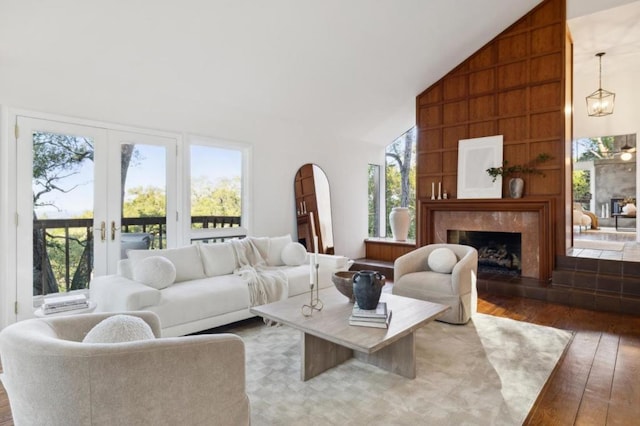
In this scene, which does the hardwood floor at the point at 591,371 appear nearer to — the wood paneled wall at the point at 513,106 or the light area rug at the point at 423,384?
the light area rug at the point at 423,384

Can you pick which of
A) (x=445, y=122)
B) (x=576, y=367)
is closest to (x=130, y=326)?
(x=576, y=367)

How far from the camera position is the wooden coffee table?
211 centimetres

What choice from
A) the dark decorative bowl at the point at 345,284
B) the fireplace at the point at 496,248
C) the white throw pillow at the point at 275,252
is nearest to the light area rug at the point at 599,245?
the fireplace at the point at 496,248

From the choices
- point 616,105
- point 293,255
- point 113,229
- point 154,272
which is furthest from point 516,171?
point 113,229

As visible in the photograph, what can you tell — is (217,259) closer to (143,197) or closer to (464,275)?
(143,197)

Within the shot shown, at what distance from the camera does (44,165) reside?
3367mm

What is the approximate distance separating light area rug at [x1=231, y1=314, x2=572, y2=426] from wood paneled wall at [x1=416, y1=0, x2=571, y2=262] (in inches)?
110

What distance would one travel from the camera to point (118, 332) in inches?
51.6

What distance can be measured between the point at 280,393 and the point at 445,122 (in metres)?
5.08

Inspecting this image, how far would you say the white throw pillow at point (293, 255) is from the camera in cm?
429

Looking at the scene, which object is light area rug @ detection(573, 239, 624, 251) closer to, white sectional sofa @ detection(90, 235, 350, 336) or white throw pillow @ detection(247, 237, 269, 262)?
white sectional sofa @ detection(90, 235, 350, 336)

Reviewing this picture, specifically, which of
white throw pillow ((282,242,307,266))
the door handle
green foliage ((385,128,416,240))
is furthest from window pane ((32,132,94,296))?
green foliage ((385,128,416,240))

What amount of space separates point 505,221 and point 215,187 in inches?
163

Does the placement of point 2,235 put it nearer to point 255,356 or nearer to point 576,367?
point 255,356
